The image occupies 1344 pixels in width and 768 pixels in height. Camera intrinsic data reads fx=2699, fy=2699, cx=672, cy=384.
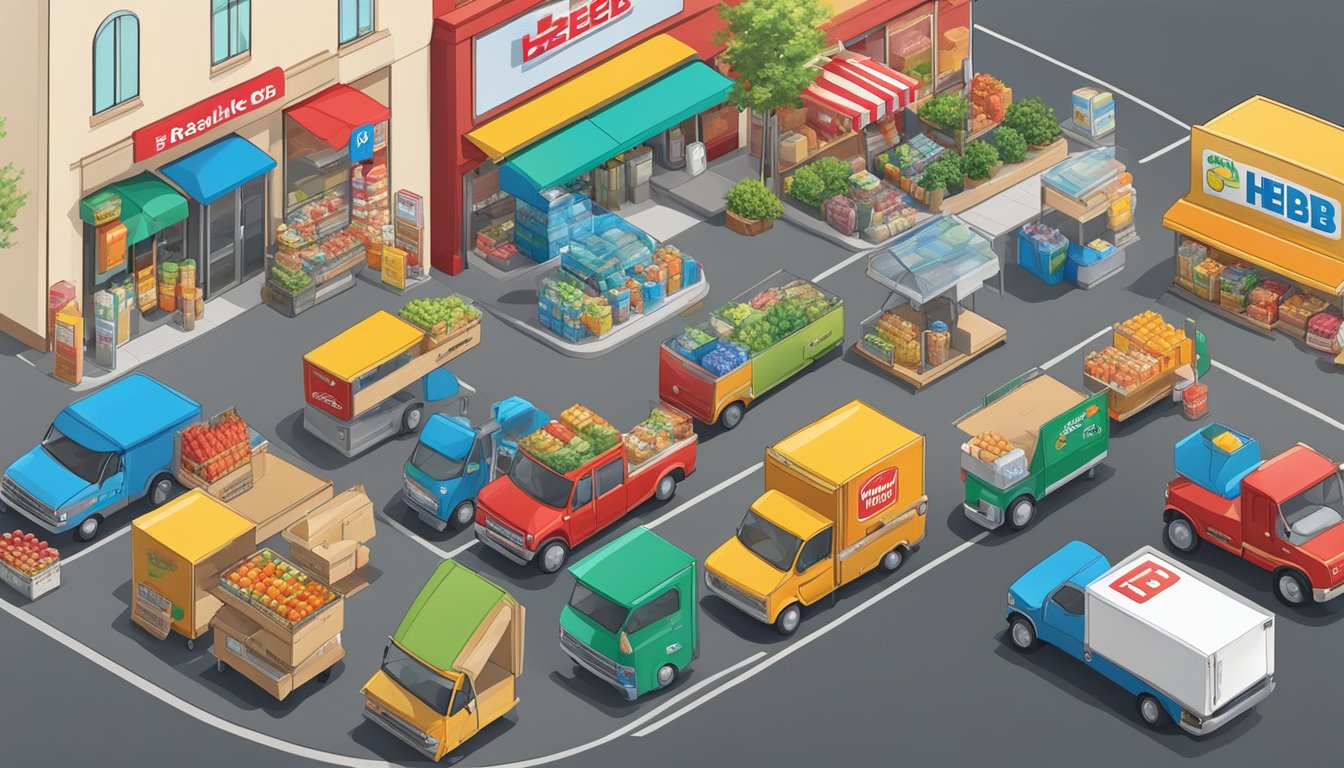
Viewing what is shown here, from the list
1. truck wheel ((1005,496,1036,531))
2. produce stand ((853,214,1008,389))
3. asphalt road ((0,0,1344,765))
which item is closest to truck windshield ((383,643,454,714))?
asphalt road ((0,0,1344,765))

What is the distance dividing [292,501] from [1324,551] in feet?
58.7

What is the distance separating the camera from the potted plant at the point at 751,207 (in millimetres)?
56312

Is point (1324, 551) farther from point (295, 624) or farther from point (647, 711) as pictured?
point (295, 624)

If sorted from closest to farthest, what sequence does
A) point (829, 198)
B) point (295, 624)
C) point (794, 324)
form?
1. point (295, 624)
2. point (794, 324)
3. point (829, 198)

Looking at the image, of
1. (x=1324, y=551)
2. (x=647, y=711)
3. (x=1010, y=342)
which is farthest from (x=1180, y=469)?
(x=647, y=711)

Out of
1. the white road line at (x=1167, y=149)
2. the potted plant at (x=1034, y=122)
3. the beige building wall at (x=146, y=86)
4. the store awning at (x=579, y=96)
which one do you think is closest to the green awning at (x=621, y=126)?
the store awning at (x=579, y=96)

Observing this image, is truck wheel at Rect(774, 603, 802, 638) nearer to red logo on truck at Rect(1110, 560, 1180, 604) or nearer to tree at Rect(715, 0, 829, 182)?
red logo on truck at Rect(1110, 560, 1180, 604)

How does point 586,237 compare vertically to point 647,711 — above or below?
above

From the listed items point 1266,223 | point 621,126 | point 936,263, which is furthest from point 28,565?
point 1266,223

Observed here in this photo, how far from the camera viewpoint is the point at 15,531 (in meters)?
47.2

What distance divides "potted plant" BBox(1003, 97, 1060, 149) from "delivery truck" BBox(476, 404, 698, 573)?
1475 centimetres

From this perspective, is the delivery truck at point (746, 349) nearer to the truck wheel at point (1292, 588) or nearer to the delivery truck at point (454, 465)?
the delivery truck at point (454, 465)

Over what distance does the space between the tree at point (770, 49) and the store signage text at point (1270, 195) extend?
861cm

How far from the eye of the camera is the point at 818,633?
46094 mm
